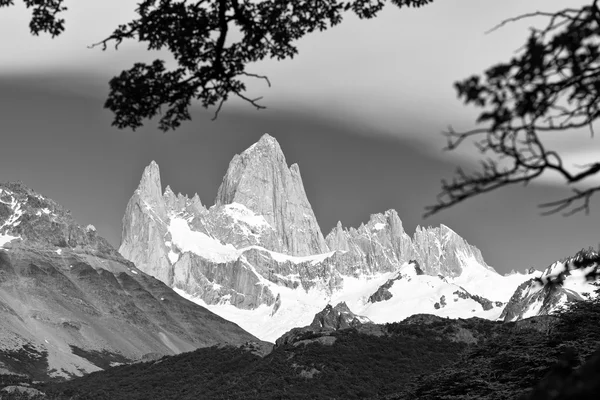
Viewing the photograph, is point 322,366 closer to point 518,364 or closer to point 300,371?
point 300,371

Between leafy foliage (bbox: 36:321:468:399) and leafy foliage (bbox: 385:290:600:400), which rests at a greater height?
leafy foliage (bbox: 36:321:468:399)

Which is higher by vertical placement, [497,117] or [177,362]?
[177,362]

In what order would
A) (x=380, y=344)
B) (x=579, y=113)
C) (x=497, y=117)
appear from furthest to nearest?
(x=380, y=344)
(x=579, y=113)
(x=497, y=117)

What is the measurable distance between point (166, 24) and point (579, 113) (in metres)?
7.53

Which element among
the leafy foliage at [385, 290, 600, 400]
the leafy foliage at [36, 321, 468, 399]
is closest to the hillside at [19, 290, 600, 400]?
the leafy foliage at [36, 321, 468, 399]

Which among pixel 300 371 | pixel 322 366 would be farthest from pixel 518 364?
pixel 322 366

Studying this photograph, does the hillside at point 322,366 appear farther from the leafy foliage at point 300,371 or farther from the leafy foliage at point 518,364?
the leafy foliage at point 518,364

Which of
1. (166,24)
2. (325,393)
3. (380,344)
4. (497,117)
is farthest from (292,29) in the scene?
(380,344)

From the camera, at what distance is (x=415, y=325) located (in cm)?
11875

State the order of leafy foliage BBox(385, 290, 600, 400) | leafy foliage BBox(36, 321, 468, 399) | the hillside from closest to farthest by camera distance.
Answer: leafy foliage BBox(385, 290, 600, 400)
the hillside
leafy foliage BBox(36, 321, 468, 399)

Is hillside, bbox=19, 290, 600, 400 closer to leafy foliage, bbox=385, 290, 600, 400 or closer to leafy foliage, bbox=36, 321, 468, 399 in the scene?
leafy foliage, bbox=36, 321, 468, 399

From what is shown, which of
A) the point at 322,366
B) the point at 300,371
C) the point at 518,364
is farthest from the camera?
the point at 322,366

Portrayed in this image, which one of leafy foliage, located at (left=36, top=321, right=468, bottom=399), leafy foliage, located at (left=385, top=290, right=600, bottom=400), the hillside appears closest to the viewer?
leafy foliage, located at (left=385, top=290, right=600, bottom=400)

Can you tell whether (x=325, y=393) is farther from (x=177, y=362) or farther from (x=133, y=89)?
(x=133, y=89)
